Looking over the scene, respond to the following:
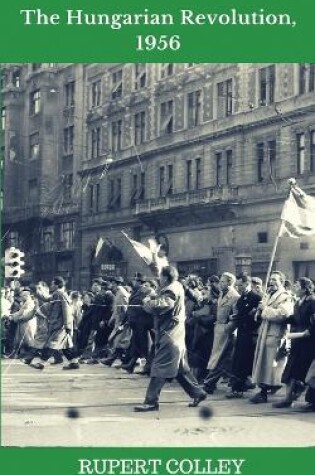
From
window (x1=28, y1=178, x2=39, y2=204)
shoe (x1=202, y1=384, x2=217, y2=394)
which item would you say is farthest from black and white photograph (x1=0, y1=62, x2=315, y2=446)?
window (x1=28, y1=178, x2=39, y2=204)

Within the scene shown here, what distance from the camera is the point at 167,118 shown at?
1558 inches

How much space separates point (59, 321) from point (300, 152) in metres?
17.0

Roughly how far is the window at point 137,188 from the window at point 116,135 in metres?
1.81

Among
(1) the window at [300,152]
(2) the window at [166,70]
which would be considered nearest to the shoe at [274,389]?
(1) the window at [300,152]

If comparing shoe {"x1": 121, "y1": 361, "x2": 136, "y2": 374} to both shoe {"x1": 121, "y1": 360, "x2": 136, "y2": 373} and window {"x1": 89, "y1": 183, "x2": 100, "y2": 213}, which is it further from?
window {"x1": 89, "y1": 183, "x2": 100, "y2": 213}


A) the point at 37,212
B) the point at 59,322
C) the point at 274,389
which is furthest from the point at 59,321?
the point at 37,212

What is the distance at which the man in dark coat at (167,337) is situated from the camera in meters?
11.1

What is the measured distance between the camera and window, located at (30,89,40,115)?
51.6 metres

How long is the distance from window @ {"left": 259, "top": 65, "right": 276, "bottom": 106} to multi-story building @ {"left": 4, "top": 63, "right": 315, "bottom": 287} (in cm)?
4

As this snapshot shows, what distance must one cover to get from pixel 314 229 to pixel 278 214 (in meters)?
18.6

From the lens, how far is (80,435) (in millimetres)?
9352

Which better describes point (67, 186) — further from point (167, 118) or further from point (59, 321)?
point (59, 321)

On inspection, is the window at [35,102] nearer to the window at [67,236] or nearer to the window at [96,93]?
the window at [96,93]

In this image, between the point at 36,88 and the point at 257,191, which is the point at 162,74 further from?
the point at 36,88
